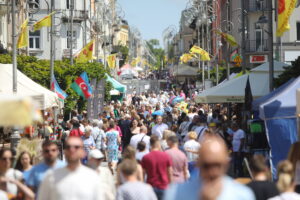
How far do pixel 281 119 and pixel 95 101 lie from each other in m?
17.4

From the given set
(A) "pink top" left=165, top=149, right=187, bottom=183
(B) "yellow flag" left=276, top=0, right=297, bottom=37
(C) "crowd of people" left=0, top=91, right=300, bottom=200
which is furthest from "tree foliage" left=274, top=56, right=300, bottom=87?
(A) "pink top" left=165, top=149, right=187, bottom=183

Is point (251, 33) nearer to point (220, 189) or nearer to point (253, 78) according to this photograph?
point (253, 78)

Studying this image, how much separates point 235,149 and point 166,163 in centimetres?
768

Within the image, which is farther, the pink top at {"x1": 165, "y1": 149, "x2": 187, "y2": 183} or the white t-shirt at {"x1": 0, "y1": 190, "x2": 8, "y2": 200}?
the pink top at {"x1": 165, "y1": 149, "x2": 187, "y2": 183}

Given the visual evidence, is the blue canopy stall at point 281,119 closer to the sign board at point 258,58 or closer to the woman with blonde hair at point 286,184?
the woman with blonde hair at point 286,184

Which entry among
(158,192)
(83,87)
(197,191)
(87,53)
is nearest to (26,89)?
(158,192)

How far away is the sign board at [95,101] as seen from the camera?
99.4 ft

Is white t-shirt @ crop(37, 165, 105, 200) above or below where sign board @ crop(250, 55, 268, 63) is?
below

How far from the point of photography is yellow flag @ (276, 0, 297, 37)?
17.0 meters

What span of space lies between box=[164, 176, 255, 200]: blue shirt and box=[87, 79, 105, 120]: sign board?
81.4 ft

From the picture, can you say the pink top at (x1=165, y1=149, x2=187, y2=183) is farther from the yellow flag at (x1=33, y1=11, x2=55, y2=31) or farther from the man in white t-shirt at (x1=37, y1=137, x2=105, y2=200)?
the yellow flag at (x1=33, y1=11, x2=55, y2=31)

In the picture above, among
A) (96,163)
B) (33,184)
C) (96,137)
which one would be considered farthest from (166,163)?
(96,137)

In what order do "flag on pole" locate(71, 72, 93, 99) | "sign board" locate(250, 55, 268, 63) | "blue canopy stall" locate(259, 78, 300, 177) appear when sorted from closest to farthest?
"blue canopy stall" locate(259, 78, 300, 177) < "flag on pole" locate(71, 72, 93, 99) < "sign board" locate(250, 55, 268, 63)

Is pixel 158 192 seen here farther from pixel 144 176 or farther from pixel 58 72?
pixel 58 72
